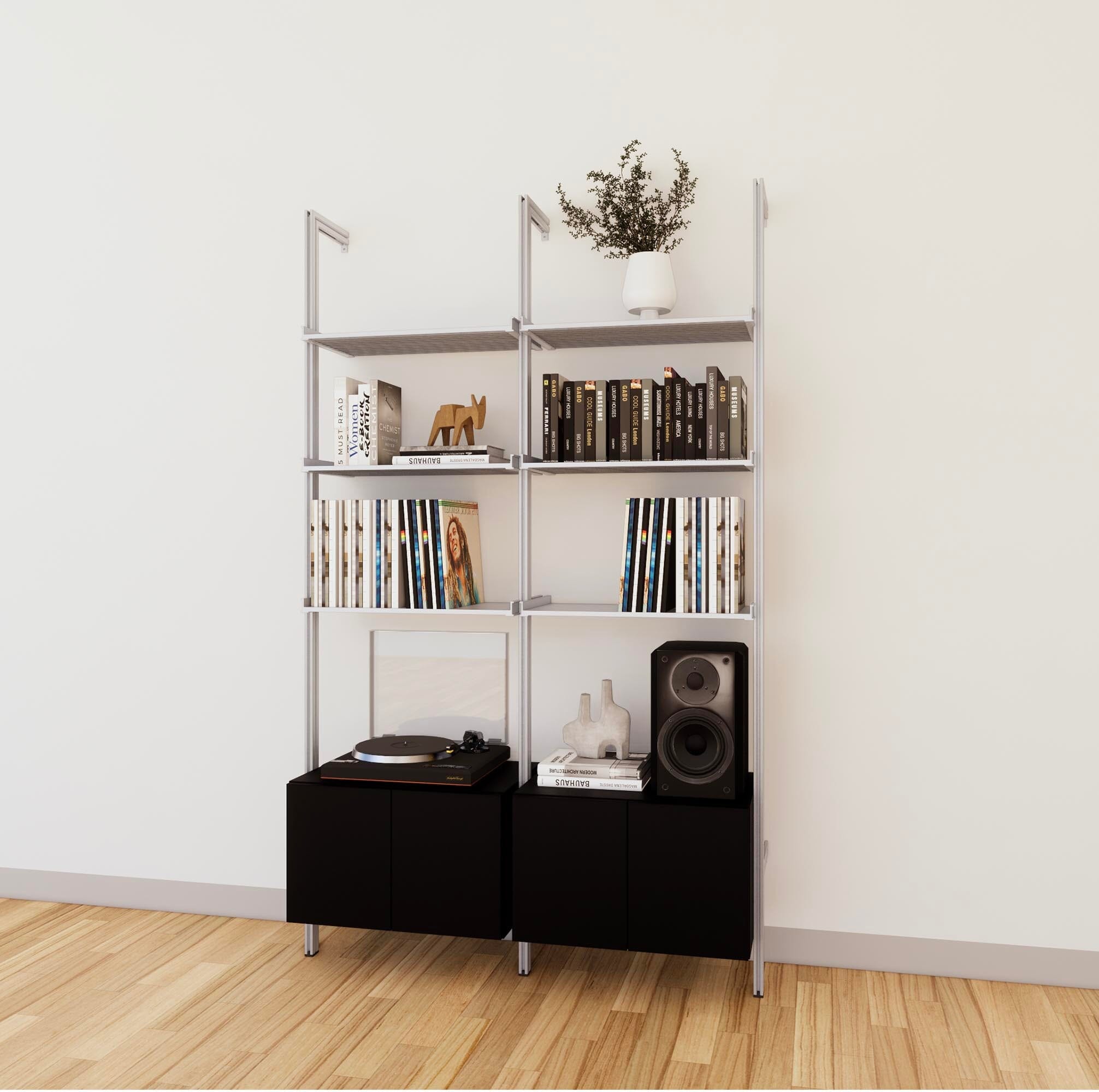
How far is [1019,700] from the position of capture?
286 centimetres

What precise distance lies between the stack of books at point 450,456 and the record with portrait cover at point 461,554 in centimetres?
13

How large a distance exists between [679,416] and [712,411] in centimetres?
9

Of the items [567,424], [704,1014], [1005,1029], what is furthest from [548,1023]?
[567,424]

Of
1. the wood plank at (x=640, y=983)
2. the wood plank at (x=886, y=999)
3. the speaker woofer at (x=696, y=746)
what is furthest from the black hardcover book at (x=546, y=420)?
the wood plank at (x=886, y=999)

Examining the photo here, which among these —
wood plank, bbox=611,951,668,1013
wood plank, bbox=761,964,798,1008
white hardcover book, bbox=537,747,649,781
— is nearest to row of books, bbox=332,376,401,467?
white hardcover book, bbox=537,747,649,781

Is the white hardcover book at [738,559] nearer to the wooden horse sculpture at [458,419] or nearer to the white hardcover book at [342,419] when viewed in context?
the wooden horse sculpture at [458,419]

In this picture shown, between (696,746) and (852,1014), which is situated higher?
(696,746)

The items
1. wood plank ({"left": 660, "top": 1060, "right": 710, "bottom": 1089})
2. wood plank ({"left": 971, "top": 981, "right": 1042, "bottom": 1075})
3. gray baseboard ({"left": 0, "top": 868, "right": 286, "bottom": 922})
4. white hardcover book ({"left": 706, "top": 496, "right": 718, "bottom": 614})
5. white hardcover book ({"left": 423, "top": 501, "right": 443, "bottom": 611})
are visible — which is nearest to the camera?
wood plank ({"left": 660, "top": 1060, "right": 710, "bottom": 1089})

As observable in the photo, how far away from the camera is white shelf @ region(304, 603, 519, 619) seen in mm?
2850

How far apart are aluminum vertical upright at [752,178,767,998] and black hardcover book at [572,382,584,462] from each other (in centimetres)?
48

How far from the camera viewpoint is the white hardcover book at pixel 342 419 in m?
2.99

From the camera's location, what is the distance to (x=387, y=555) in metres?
2.96

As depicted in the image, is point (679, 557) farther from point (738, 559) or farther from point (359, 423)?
point (359, 423)

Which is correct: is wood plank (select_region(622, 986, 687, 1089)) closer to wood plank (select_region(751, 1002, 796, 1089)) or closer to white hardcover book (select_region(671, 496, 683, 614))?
wood plank (select_region(751, 1002, 796, 1089))
